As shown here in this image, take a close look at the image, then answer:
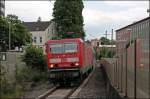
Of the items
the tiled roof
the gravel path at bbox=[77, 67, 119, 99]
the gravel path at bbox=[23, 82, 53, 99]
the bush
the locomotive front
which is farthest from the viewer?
the tiled roof

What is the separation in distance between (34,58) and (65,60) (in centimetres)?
999

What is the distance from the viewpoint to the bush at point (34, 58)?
40.0 m

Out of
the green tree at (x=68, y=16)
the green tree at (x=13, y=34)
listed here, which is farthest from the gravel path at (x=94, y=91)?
the green tree at (x=68, y=16)

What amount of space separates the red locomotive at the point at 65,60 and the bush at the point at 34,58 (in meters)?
9.12

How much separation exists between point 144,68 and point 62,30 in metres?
89.0

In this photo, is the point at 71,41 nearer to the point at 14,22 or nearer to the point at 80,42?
the point at 80,42

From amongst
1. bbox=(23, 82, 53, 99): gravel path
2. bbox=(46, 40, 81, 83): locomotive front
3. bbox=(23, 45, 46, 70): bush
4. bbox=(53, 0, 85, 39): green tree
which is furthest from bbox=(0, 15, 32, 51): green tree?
bbox=(46, 40, 81, 83): locomotive front

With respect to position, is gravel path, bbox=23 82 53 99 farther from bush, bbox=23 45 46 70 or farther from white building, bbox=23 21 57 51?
white building, bbox=23 21 57 51

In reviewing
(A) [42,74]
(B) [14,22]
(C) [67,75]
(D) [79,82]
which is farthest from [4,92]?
(B) [14,22]

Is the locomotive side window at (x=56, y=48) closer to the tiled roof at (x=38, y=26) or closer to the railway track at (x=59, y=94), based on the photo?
the railway track at (x=59, y=94)

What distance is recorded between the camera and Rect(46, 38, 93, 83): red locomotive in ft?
100

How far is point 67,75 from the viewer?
30438mm

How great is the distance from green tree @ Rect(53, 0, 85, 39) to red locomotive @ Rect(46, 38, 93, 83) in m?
65.1

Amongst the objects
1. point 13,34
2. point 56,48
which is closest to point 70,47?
point 56,48
